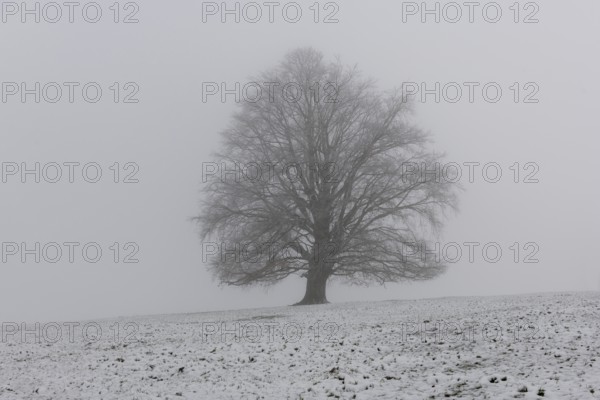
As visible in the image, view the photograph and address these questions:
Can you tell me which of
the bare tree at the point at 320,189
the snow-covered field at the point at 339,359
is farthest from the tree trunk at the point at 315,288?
the snow-covered field at the point at 339,359

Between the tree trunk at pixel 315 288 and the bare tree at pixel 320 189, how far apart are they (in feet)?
0.15

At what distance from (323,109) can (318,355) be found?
16290 millimetres

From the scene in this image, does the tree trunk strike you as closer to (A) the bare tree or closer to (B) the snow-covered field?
(A) the bare tree

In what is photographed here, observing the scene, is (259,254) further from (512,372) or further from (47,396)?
(512,372)

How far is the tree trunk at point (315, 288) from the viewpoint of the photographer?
26.2 metres

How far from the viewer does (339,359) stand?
11.6 meters

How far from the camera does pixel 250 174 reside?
1000 inches

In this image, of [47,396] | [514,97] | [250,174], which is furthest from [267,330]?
[514,97]

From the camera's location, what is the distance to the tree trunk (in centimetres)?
2616

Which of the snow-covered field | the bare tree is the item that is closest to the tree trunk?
the bare tree

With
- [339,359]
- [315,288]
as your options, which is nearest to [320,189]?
[315,288]

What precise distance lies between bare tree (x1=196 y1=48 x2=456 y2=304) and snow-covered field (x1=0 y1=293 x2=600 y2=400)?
799 centimetres

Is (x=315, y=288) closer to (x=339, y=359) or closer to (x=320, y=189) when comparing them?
(x=320, y=189)

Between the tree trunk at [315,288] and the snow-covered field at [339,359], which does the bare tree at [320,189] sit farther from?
the snow-covered field at [339,359]
